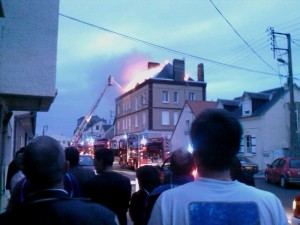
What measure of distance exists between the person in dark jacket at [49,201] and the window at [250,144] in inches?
1224

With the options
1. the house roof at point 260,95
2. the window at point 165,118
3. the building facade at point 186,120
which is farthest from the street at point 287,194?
the window at point 165,118

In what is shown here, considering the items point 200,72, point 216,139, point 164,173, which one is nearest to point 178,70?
point 200,72

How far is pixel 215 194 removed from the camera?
6.39 ft

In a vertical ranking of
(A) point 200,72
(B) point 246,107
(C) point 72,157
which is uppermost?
(A) point 200,72

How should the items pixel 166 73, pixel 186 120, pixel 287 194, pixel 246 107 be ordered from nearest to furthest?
pixel 287 194
pixel 246 107
pixel 186 120
pixel 166 73

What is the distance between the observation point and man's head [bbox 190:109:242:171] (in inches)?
80.3

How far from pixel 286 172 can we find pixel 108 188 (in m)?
15.4

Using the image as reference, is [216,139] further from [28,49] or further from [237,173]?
[28,49]

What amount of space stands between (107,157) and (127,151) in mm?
27941

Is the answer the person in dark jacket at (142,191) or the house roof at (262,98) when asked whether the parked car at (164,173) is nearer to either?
the person in dark jacket at (142,191)

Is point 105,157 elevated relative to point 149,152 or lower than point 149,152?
elevated

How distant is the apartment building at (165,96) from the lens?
47.4 metres

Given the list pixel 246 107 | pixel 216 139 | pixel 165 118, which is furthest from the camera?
pixel 165 118

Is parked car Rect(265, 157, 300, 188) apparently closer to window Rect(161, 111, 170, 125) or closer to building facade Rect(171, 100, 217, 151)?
building facade Rect(171, 100, 217, 151)
